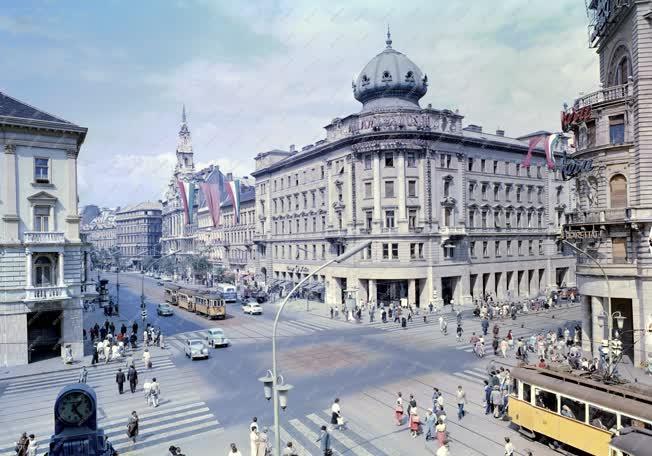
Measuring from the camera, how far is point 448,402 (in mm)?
22297

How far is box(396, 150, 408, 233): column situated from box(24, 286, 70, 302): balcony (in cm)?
3442

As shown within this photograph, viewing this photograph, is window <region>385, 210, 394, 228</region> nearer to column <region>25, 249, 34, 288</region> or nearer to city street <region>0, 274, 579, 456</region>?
city street <region>0, 274, 579, 456</region>

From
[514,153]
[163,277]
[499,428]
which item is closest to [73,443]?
[499,428]

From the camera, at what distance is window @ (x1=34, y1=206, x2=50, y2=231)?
32594 millimetres

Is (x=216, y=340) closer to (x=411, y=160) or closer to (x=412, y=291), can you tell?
(x=412, y=291)

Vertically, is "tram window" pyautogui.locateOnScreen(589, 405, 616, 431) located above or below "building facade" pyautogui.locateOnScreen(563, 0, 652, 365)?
below

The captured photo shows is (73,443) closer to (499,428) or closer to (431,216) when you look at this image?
(499,428)

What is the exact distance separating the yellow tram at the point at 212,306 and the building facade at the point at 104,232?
129m

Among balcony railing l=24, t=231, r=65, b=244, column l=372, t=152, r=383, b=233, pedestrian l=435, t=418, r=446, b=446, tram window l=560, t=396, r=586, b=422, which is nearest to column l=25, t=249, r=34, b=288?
balcony railing l=24, t=231, r=65, b=244

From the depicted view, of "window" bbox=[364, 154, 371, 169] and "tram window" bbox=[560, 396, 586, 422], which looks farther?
"window" bbox=[364, 154, 371, 169]

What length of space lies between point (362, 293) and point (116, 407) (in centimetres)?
3600

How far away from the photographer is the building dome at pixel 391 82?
2301 inches

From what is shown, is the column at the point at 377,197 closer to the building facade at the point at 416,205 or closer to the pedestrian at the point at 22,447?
the building facade at the point at 416,205

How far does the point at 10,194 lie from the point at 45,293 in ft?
22.8
